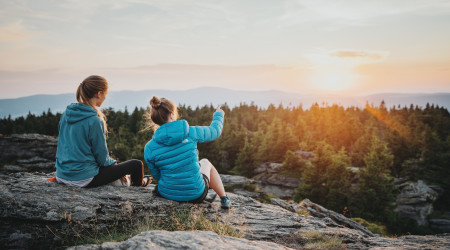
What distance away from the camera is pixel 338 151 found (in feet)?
125

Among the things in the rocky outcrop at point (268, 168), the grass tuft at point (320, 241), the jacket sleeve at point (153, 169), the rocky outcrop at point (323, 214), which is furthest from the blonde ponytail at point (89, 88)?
the rocky outcrop at point (268, 168)

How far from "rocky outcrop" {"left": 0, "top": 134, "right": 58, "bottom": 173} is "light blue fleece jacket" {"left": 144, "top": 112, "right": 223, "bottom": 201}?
34.1m

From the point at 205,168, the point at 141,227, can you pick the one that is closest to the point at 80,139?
the point at 141,227

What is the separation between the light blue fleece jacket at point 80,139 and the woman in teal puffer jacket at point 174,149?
104 cm

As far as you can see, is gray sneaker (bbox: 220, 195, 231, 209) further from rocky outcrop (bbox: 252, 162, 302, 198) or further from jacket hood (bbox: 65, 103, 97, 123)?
rocky outcrop (bbox: 252, 162, 302, 198)

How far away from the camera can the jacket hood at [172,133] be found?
5.40m

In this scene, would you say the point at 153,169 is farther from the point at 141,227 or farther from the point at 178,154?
the point at 141,227

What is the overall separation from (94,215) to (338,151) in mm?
38306

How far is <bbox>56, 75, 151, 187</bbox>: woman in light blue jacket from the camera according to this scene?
5367 millimetres

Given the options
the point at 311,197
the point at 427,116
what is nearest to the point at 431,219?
the point at 311,197

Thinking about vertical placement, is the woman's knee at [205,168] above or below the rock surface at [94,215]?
above

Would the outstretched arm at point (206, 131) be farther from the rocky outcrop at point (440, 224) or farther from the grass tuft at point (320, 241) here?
the rocky outcrop at point (440, 224)

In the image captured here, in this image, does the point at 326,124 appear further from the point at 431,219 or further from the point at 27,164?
the point at 27,164

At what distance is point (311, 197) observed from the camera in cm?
3253
